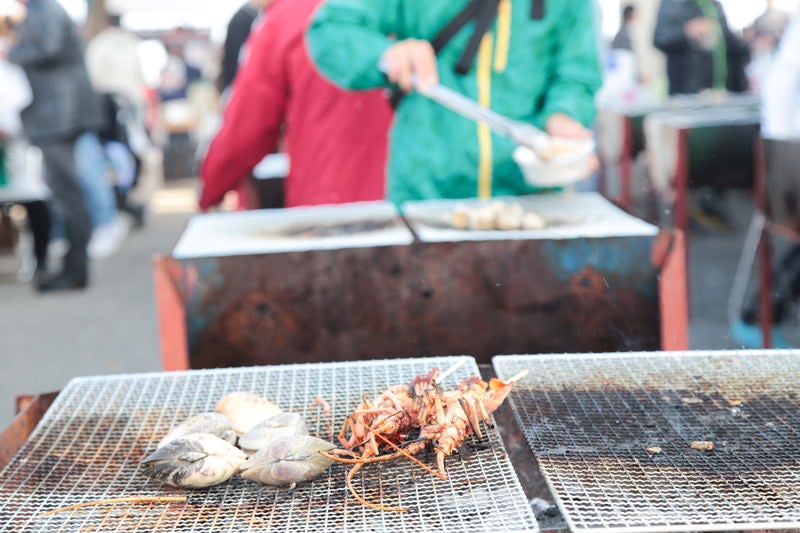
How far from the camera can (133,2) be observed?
1478 cm

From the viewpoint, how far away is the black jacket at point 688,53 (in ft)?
31.2

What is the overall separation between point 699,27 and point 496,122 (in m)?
7.50

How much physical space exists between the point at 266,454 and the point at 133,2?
14.7 m

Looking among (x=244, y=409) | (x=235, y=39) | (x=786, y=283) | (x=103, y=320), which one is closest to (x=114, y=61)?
(x=235, y=39)

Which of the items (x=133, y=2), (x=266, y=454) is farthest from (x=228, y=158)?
(x=133, y=2)

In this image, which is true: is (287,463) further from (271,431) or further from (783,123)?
(783,123)

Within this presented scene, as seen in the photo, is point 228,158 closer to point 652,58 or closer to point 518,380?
point 518,380

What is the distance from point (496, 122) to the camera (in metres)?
2.76

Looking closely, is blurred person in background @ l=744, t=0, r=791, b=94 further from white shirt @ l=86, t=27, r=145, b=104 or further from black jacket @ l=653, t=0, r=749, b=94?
white shirt @ l=86, t=27, r=145, b=104

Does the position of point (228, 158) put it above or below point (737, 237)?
above

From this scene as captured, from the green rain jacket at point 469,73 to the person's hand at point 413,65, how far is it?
0.10 metres

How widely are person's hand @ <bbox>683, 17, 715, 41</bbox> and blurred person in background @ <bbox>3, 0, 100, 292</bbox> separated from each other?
5855 millimetres

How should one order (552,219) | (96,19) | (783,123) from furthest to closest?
(96,19)
(783,123)
(552,219)

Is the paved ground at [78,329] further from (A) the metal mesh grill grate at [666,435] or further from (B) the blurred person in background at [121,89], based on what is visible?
(A) the metal mesh grill grate at [666,435]
